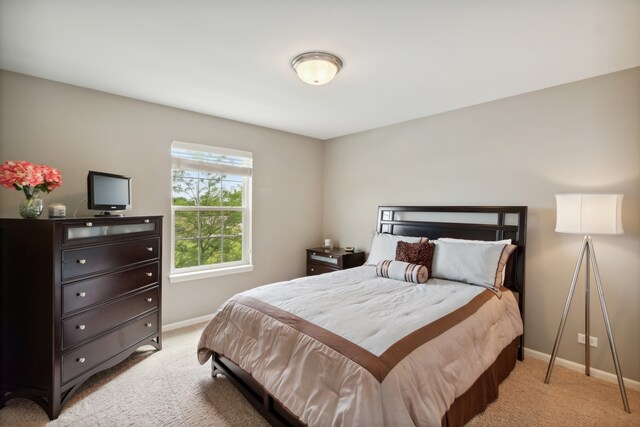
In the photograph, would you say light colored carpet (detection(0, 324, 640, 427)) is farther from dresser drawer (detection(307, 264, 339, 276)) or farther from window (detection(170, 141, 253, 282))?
dresser drawer (detection(307, 264, 339, 276))

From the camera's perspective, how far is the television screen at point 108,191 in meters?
2.43

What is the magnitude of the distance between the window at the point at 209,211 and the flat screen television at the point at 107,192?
643 mm

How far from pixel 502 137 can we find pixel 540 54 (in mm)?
989

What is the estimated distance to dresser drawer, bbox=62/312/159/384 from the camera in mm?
2086

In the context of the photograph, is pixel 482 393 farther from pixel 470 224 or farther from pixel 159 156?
pixel 159 156

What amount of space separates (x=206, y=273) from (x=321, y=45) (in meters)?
2.80

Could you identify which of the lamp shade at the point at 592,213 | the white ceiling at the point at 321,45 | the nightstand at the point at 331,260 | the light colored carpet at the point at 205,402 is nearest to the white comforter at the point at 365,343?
the light colored carpet at the point at 205,402

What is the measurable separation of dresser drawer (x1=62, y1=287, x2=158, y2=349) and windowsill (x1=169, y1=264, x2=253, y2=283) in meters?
0.54

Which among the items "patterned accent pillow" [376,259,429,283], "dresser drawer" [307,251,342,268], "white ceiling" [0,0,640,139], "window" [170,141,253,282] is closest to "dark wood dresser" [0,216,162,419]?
"window" [170,141,253,282]

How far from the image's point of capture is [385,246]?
336 cm

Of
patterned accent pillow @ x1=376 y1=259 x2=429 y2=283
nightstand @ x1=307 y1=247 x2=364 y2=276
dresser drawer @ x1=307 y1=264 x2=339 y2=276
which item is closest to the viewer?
patterned accent pillow @ x1=376 y1=259 x2=429 y2=283

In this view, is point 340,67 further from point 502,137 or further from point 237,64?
point 502,137

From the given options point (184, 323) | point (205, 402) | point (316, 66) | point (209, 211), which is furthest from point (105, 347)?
point (316, 66)

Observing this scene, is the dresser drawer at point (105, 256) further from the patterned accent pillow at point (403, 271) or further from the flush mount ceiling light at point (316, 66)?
the patterned accent pillow at point (403, 271)
